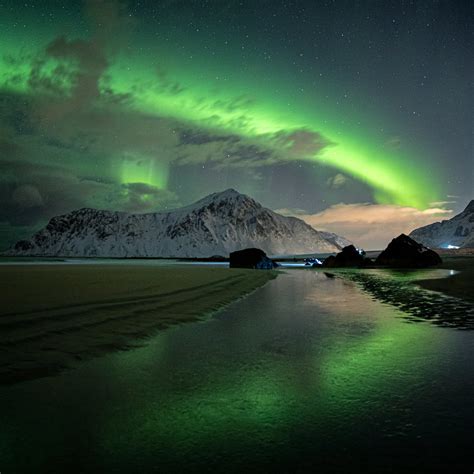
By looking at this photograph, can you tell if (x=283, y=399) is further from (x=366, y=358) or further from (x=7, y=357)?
(x=7, y=357)

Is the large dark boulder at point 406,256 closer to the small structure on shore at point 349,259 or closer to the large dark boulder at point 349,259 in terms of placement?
the small structure on shore at point 349,259

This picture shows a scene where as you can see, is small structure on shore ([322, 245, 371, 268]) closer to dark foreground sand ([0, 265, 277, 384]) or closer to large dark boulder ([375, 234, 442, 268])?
large dark boulder ([375, 234, 442, 268])

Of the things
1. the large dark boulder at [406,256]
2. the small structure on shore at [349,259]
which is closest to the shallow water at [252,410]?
the large dark boulder at [406,256]

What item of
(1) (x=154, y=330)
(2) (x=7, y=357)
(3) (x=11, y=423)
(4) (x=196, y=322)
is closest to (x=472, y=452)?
(3) (x=11, y=423)

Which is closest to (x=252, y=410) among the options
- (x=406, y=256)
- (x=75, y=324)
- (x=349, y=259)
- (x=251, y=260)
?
(x=75, y=324)

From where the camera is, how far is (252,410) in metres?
4.66

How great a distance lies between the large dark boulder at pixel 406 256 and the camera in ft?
179

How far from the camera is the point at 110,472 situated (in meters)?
3.29

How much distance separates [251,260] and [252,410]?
5790 cm

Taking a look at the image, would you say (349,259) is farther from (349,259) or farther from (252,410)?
(252,410)

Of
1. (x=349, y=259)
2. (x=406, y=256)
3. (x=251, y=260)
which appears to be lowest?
(x=251, y=260)

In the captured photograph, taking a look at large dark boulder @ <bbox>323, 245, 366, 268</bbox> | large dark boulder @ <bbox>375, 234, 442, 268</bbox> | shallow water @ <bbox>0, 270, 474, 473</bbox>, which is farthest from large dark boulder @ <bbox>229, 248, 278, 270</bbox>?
shallow water @ <bbox>0, 270, 474, 473</bbox>

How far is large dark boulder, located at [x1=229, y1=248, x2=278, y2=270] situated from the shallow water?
174 ft

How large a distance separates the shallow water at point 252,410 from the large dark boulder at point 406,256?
49741 mm
